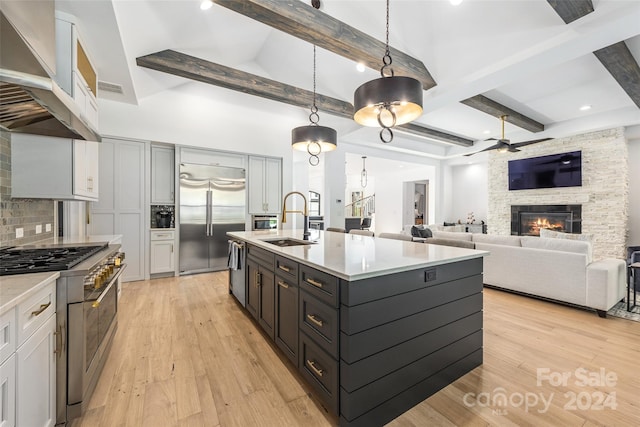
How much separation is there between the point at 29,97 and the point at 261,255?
1812 mm

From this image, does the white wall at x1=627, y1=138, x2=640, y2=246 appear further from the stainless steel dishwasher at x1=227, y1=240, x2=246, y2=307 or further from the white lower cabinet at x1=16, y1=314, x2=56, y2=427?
the white lower cabinet at x1=16, y1=314, x2=56, y2=427

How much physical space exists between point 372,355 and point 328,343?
25 cm

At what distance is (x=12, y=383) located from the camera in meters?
1.06

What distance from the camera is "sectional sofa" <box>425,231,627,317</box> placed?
118 inches

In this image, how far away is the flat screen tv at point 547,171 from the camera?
5961 mm

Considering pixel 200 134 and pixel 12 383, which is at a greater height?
pixel 200 134

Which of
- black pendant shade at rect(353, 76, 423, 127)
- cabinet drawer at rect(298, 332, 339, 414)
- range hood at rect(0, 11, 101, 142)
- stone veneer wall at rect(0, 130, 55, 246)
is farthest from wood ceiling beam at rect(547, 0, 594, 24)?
stone veneer wall at rect(0, 130, 55, 246)

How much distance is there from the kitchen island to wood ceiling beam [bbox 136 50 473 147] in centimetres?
318

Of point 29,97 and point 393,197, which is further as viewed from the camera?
Result: point 393,197

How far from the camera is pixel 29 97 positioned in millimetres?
1517

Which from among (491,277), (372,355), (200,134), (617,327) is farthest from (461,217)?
(372,355)

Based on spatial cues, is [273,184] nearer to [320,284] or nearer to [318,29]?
[318,29]

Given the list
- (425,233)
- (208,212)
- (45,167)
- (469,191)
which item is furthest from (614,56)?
(469,191)

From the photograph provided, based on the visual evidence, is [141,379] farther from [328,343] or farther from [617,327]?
[617,327]
